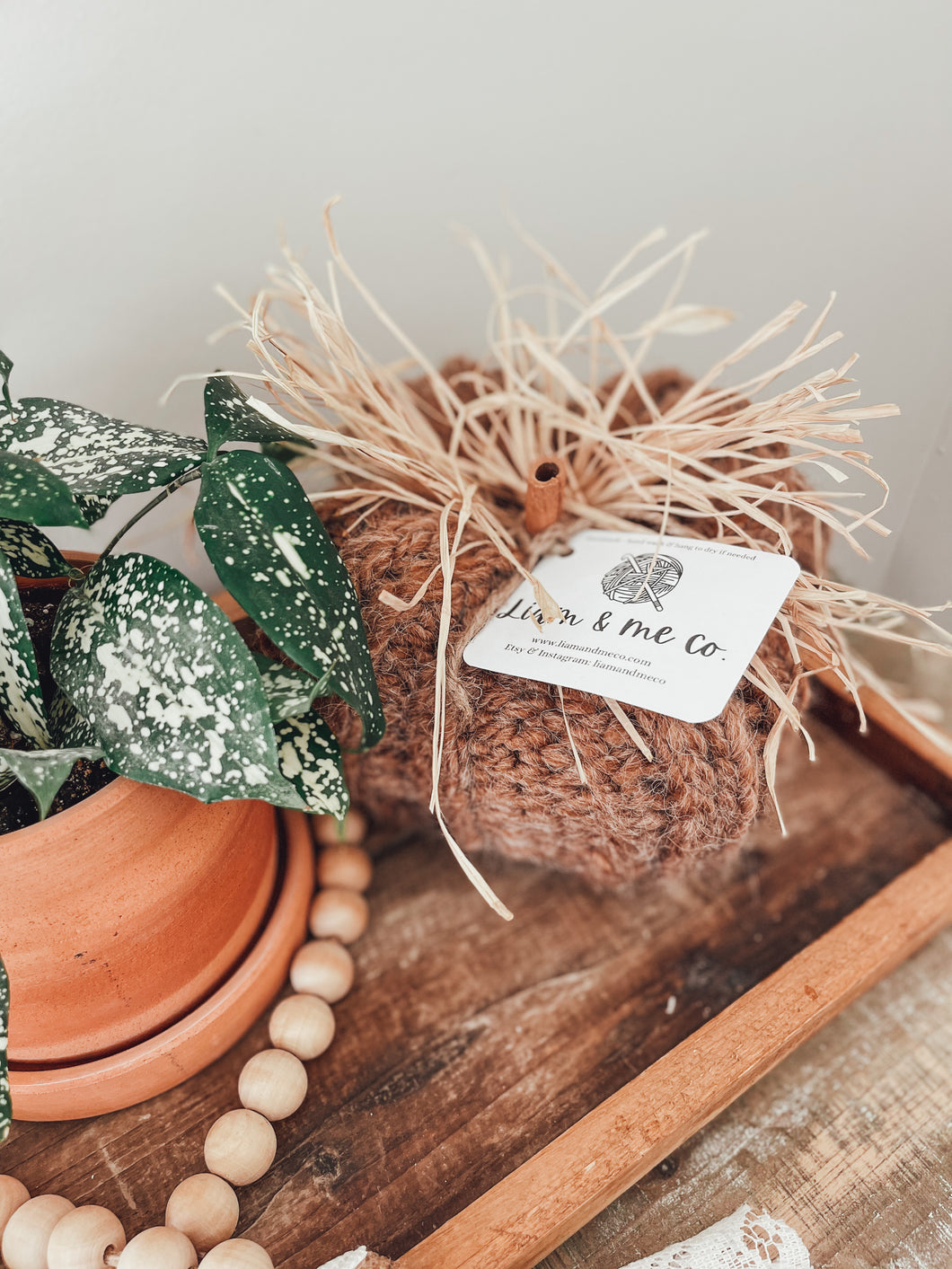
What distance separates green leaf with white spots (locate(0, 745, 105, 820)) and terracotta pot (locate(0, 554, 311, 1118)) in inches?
2.0

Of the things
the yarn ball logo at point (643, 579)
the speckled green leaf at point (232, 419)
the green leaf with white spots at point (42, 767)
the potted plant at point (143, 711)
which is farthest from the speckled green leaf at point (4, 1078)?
the yarn ball logo at point (643, 579)

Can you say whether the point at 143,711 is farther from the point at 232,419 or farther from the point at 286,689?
the point at 232,419

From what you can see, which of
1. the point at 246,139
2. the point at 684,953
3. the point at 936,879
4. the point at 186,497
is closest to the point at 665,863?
the point at 684,953

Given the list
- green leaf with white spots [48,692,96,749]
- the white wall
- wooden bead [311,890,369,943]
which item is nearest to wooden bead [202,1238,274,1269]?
wooden bead [311,890,369,943]

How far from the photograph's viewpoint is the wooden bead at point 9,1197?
1.85 ft

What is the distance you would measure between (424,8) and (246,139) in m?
0.20

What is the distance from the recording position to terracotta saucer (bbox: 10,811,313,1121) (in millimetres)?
578

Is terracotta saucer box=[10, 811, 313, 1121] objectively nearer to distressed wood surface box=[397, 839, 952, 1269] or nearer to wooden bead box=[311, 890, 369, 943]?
wooden bead box=[311, 890, 369, 943]

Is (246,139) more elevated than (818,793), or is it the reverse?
(246,139)

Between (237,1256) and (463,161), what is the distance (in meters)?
0.92

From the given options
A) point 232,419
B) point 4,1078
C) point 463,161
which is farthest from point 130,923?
point 463,161

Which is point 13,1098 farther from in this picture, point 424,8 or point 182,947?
point 424,8

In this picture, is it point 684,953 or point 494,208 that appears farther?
point 494,208

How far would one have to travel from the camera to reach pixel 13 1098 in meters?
0.58
